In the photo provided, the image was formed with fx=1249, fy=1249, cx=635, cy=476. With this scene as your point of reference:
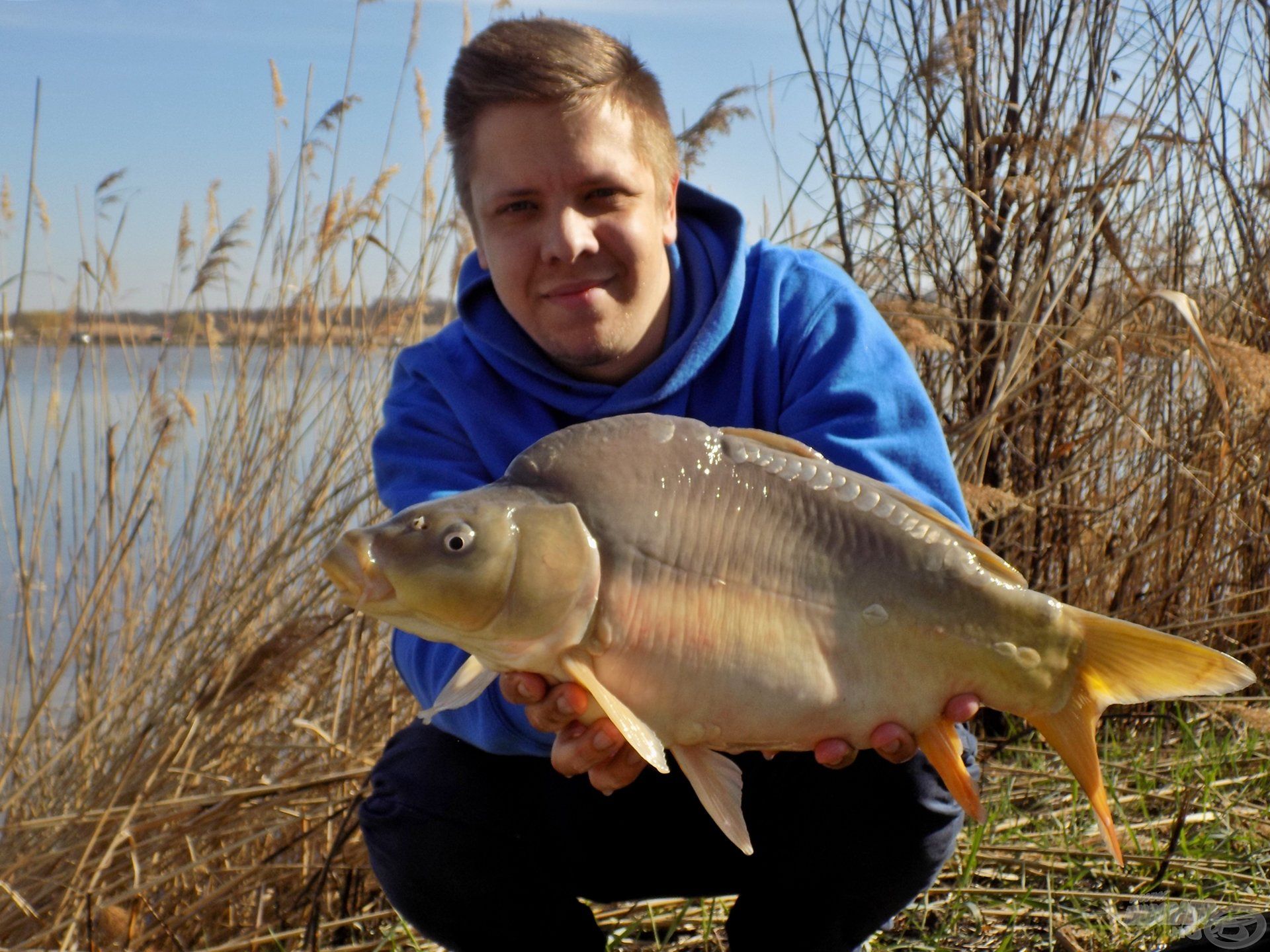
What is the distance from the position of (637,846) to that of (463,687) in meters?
0.54

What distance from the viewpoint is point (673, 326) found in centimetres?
184

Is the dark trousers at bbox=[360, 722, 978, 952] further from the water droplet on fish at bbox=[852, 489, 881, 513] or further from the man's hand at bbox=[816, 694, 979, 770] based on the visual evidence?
the water droplet on fish at bbox=[852, 489, 881, 513]

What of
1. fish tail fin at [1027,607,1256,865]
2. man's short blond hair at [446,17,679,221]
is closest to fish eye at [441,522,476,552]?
fish tail fin at [1027,607,1256,865]

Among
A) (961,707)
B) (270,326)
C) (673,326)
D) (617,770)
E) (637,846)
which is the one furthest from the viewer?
(270,326)

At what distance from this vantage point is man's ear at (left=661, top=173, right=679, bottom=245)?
185 centimetres

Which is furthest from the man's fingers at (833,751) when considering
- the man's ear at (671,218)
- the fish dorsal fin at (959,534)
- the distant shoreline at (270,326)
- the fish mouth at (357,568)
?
the distant shoreline at (270,326)

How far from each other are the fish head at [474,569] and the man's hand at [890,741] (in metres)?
0.30

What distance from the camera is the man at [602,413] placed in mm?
1561

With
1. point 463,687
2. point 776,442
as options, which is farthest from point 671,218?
point 463,687

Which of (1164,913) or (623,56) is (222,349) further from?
(1164,913)

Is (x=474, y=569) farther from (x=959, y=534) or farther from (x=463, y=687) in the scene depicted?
(x=959, y=534)

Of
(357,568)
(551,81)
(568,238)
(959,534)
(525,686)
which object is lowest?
(525,686)

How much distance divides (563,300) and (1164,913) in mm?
1182

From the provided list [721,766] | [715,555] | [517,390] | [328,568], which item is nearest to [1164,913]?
[721,766]
